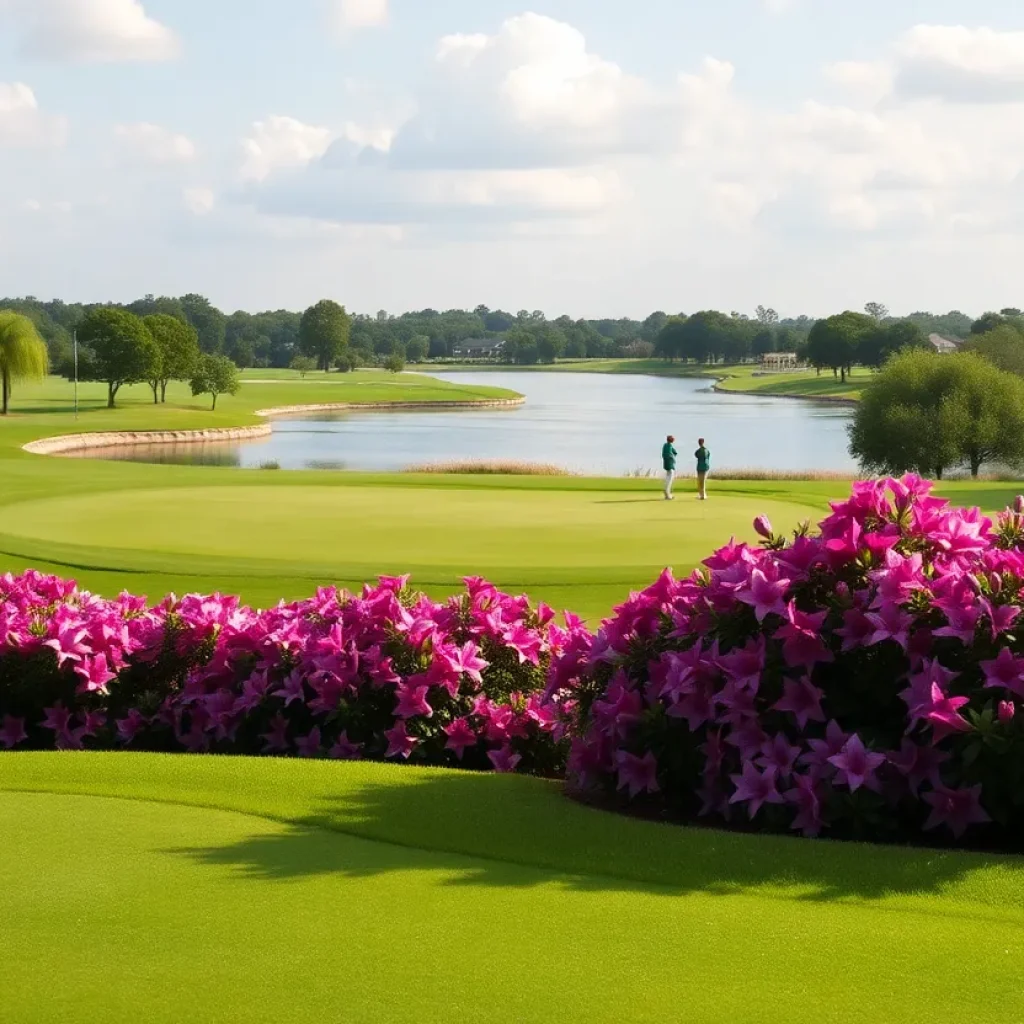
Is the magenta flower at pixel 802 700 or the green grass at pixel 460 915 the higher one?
the magenta flower at pixel 802 700

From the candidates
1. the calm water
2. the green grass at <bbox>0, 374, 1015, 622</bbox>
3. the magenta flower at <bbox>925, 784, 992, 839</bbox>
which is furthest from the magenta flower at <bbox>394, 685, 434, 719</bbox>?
the calm water

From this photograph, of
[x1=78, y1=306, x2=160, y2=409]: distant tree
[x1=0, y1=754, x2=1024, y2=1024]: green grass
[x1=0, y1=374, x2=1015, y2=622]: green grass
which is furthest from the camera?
[x1=78, y1=306, x2=160, y2=409]: distant tree

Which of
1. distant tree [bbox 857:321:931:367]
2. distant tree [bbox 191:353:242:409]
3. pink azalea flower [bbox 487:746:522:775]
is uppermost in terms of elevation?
distant tree [bbox 857:321:931:367]

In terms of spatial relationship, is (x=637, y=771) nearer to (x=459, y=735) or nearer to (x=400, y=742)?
(x=459, y=735)

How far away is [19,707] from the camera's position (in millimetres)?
9219

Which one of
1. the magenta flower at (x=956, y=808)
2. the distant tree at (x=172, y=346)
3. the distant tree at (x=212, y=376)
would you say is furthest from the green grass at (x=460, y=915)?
the distant tree at (x=212, y=376)

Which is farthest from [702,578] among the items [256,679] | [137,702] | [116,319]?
[116,319]

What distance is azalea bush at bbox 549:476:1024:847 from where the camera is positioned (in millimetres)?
6004

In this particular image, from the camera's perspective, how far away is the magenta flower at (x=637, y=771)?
6.55m

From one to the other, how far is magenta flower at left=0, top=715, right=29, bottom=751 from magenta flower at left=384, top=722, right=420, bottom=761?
97.3 inches

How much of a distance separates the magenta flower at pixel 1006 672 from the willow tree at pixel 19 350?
89.5 metres

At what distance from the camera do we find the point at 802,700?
6.33 meters

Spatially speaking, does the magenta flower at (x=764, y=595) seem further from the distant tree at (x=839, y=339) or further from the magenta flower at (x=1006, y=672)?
the distant tree at (x=839, y=339)

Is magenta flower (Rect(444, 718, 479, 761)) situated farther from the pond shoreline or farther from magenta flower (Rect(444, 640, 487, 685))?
the pond shoreline
